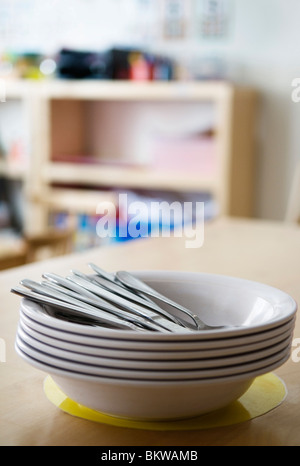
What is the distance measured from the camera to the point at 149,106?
3902 mm

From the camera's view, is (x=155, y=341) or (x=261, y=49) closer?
(x=155, y=341)

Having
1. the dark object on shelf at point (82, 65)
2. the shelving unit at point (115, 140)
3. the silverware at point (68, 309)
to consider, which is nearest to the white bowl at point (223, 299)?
the silverware at point (68, 309)

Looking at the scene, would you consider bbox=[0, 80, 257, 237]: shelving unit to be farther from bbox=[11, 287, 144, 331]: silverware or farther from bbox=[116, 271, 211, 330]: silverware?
bbox=[11, 287, 144, 331]: silverware

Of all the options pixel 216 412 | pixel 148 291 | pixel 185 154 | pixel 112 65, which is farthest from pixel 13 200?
pixel 216 412

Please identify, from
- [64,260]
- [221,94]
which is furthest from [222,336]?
[221,94]

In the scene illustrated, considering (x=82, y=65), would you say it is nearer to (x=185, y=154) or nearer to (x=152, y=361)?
(x=185, y=154)

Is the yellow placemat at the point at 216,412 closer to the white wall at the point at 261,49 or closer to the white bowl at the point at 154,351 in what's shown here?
the white bowl at the point at 154,351

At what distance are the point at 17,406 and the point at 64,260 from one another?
2.33 feet

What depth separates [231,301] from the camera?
0.82 meters

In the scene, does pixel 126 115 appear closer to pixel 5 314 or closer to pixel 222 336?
pixel 5 314

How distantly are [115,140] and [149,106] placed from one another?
286mm

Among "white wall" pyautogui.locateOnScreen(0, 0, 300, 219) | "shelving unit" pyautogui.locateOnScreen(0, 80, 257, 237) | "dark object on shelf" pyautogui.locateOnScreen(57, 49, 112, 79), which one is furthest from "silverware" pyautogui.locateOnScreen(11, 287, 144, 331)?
"dark object on shelf" pyautogui.locateOnScreen(57, 49, 112, 79)

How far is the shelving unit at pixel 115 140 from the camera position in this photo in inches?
132

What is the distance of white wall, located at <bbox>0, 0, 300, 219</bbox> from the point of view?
340 centimetres
